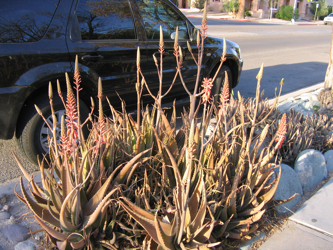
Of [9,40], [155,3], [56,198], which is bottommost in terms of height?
[56,198]

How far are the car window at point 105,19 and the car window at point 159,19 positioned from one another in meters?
0.30

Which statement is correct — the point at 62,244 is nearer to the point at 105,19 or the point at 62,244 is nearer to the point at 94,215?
the point at 94,215

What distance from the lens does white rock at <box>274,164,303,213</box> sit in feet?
9.35

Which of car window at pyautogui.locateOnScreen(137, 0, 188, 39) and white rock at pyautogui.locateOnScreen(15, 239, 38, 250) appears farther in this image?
car window at pyautogui.locateOnScreen(137, 0, 188, 39)

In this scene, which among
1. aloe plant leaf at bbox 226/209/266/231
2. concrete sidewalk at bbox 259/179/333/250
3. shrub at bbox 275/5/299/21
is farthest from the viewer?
shrub at bbox 275/5/299/21

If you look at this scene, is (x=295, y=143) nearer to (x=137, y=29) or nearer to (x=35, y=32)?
(x=137, y=29)

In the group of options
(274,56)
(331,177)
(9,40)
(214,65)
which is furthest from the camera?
(274,56)

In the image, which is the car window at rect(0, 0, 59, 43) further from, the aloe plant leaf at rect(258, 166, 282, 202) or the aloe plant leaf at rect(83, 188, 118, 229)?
the aloe plant leaf at rect(258, 166, 282, 202)

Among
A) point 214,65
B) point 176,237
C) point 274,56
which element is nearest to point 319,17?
point 274,56

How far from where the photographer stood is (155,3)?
14.8 feet

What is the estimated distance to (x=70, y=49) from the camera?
11.5 feet

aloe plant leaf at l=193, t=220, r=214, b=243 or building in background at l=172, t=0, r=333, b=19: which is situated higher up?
building in background at l=172, t=0, r=333, b=19

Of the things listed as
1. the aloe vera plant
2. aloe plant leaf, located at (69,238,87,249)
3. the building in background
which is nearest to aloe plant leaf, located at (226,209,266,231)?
the aloe vera plant

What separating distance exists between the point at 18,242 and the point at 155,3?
3.83m
